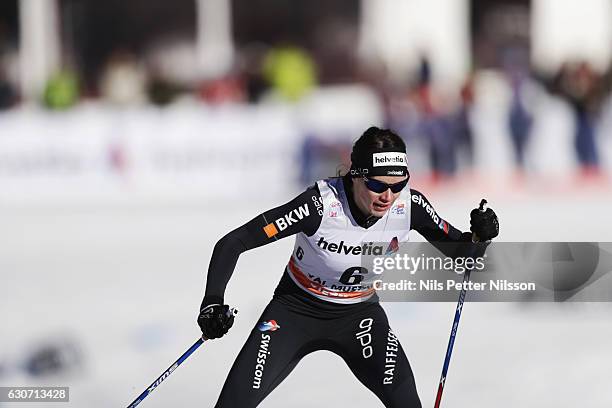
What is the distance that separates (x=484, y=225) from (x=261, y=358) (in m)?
1.11

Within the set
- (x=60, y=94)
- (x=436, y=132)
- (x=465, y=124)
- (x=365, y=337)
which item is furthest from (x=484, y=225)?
(x=60, y=94)

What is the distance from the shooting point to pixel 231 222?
1266 cm

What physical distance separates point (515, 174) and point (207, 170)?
4100 mm

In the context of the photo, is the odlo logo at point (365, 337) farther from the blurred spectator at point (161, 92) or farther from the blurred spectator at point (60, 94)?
the blurred spectator at point (60, 94)

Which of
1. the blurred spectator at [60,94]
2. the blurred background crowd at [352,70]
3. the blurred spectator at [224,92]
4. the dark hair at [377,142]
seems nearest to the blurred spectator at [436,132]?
the blurred background crowd at [352,70]

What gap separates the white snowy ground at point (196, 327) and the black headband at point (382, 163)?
92.8 inches

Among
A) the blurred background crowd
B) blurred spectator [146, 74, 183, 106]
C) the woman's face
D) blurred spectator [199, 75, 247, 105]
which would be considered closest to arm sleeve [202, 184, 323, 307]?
the woman's face

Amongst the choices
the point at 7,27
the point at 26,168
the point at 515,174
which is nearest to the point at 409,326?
the point at 515,174

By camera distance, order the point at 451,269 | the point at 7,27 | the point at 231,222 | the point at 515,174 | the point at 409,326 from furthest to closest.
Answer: the point at 7,27 < the point at 515,174 < the point at 231,222 < the point at 409,326 < the point at 451,269

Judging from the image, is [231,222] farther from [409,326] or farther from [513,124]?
[409,326]

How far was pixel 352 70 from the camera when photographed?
2095 centimetres

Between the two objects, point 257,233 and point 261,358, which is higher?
point 257,233

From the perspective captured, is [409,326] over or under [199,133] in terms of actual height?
under

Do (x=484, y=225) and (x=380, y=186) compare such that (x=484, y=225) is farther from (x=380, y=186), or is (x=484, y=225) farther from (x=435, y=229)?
(x=380, y=186)
